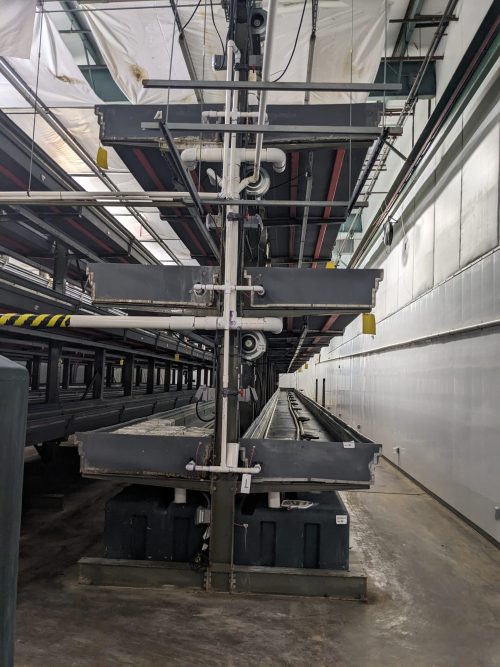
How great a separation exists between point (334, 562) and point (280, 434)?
2.07 meters

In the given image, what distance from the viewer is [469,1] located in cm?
453

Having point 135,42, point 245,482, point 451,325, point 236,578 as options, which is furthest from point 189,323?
point 451,325

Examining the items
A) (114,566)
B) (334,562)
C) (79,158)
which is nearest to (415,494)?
(334,562)

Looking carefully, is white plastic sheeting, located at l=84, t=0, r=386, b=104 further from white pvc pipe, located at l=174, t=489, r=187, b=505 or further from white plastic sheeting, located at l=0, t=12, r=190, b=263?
white pvc pipe, located at l=174, t=489, r=187, b=505

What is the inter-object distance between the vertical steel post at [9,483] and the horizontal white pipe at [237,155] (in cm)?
270

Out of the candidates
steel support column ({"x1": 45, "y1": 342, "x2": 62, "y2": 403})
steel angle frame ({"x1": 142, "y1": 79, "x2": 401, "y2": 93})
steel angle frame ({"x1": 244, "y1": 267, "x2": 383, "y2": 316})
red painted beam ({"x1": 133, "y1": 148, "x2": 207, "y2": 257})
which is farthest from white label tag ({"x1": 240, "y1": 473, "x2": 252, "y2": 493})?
steel support column ({"x1": 45, "y1": 342, "x2": 62, "y2": 403})

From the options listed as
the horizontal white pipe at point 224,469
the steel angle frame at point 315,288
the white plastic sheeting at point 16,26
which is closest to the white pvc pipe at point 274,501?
the horizontal white pipe at point 224,469

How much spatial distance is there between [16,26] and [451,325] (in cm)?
570

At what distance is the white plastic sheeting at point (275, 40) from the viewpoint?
4711mm

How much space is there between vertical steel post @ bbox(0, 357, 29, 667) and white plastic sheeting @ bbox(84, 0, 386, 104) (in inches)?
178

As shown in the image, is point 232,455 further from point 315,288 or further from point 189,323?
point 315,288

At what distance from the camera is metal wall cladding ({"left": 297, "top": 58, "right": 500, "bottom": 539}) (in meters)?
4.65

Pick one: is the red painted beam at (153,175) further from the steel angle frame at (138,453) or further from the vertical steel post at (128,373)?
the vertical steel post at (128,373)

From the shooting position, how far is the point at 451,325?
A: 18.5 ft
